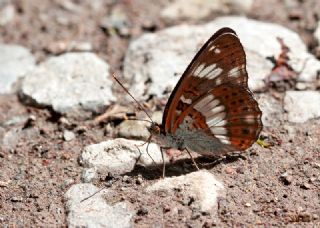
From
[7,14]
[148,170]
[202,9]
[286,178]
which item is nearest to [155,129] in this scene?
[148,170]

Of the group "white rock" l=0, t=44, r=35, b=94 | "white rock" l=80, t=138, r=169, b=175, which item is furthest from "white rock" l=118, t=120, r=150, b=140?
"white rock" l=0, t=44, r=35, b=94

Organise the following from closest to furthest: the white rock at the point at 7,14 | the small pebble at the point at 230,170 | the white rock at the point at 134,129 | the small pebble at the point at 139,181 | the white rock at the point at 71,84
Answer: the small pebble at the point at 139,181 < the small pebble at the point at 230,170 < the white rock at the point at 134,129 < the white rock at the point at 71,84 < the white rock at the point at 7,14

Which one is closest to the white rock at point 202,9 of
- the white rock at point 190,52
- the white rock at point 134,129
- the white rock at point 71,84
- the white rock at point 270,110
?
the white rock at point 190,52

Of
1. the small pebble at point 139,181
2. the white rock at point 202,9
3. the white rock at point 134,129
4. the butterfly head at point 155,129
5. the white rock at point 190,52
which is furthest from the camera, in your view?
the white rock at point 202,9

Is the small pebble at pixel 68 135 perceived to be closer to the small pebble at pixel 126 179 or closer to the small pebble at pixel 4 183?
the small pebble at pixel 4 183

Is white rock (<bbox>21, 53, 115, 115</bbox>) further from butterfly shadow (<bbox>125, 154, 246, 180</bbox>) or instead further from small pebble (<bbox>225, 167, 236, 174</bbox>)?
small pebble (<bbox>225, 167, 236, 174</bbox>)

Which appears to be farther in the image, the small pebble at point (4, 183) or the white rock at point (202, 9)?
the white rock at point (202, 9)

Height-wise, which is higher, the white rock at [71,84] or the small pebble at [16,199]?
the white rock at [71,84]

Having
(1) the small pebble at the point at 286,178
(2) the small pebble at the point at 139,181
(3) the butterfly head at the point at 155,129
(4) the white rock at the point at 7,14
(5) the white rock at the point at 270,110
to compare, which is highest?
(4) the white rock at the point at 7,14
